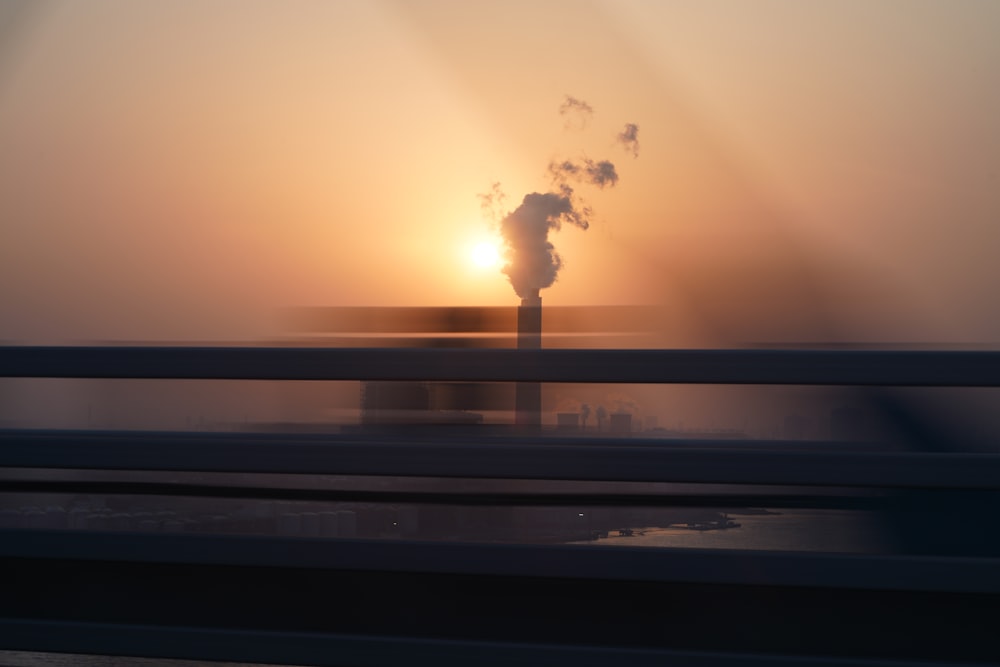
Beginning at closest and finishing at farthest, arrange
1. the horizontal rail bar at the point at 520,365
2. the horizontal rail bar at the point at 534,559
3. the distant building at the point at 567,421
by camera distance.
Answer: the horizontal rail bar at the point at 534,559
the horizontal rail bar at the point at 520,365
the distant building at the point at 567,421

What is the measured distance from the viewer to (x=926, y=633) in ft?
8.83

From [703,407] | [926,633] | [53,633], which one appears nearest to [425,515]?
[703,407]

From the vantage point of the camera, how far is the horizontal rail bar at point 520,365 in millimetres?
2770

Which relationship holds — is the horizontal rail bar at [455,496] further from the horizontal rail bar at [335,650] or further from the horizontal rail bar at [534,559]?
the horizontal rail bar at [335,650]

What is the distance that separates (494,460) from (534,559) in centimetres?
26

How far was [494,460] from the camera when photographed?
2.82 metres

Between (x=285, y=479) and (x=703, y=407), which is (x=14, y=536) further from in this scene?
(x=703, y=407)

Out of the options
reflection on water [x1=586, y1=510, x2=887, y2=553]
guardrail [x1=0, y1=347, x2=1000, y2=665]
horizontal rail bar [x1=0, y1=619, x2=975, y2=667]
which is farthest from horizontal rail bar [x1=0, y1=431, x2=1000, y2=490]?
horizontal rail bar [x1=0, y1=619, x2=975, y2=667]

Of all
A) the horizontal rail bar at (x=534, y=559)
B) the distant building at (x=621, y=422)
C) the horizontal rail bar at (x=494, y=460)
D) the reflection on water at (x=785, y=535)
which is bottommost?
the horizontal rail bar at (x=534, y=559)

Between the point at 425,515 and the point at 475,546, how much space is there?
167 mm

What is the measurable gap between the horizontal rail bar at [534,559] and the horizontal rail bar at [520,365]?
1.39ft

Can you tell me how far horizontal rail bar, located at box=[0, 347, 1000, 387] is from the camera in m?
2.77

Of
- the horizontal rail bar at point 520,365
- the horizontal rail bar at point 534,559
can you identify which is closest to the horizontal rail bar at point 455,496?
the horizontal rail bar at point 534,559

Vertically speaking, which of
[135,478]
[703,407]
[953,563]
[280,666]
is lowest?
[280,666]
